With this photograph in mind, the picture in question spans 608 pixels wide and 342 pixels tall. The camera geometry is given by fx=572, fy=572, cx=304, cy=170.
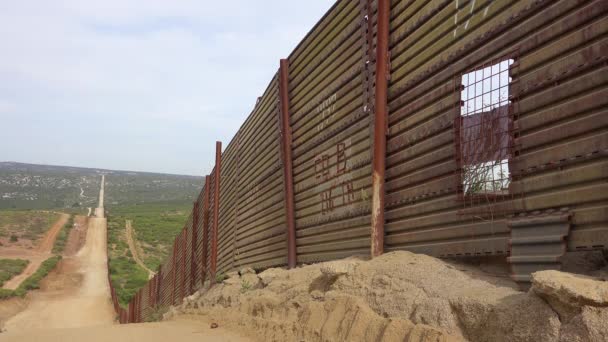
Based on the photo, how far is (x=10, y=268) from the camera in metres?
41.1

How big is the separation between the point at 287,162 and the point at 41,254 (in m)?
47.7

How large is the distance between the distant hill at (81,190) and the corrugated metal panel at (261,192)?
100320 mm

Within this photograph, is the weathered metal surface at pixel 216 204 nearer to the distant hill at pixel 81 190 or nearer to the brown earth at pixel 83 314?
the brown earth at pixel 83 314

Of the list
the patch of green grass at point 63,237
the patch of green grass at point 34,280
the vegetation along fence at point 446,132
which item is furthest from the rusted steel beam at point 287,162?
the patch of green grass at point 63,237

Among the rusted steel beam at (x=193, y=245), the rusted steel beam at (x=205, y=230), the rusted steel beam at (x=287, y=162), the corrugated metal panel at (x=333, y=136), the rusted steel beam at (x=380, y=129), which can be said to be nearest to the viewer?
the rusted steel beam at (x=380, y=129)

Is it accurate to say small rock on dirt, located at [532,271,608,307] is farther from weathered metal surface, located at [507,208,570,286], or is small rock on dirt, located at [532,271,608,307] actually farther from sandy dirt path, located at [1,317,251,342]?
sandy dirt path, located at [1,317,251,342]

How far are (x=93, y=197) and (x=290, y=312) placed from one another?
12665 centimetres

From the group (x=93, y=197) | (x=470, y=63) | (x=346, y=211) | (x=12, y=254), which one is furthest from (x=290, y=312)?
(x=93, y=197)

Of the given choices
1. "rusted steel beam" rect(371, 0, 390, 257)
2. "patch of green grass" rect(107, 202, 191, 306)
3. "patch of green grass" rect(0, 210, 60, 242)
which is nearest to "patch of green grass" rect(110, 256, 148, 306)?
"patch of green grass" rect(107, 202, 191, 306)

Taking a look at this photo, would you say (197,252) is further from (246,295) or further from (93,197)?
(93,197)

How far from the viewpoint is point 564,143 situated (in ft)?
12.0

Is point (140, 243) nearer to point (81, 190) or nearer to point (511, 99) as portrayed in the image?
point (511, 99)

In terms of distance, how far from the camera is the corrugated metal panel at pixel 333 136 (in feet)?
20.7

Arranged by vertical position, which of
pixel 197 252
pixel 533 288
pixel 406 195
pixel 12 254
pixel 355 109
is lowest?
pixel 12 254
